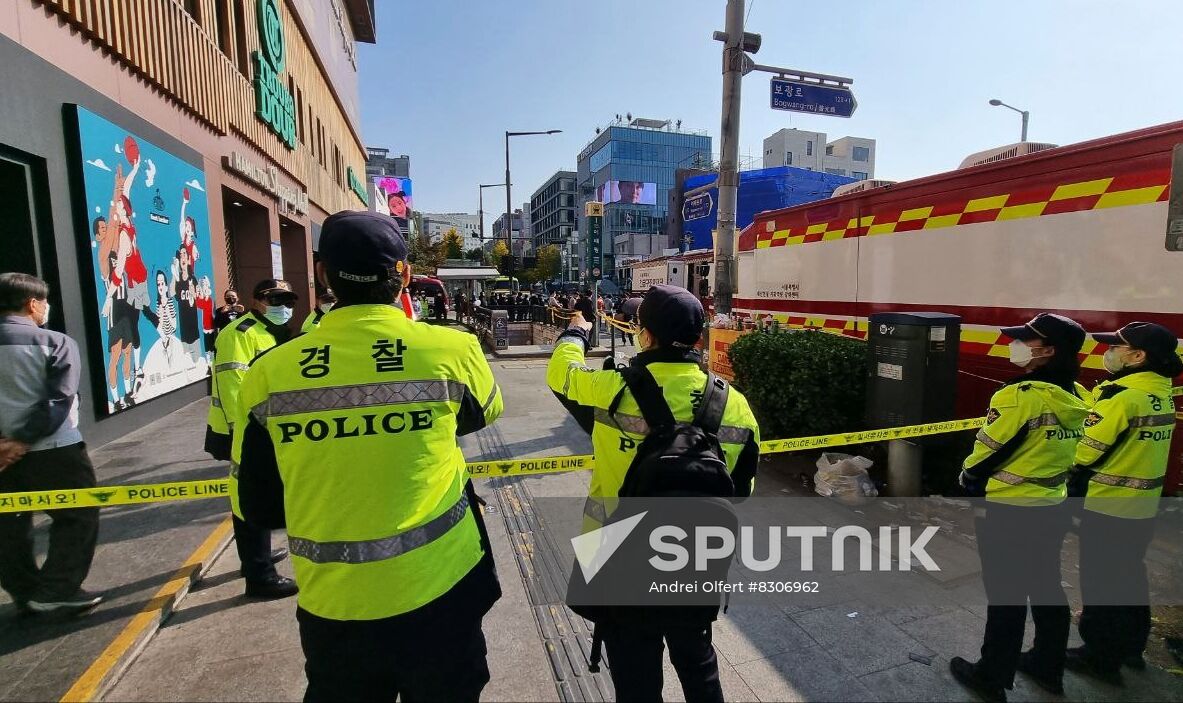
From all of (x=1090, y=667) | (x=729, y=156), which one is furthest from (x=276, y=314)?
(x=729, y=156)

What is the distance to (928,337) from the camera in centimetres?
466

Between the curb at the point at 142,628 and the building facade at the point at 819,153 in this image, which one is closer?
the curb at the point at 142,628

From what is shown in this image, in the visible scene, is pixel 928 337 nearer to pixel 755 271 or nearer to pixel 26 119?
pixel 755 271

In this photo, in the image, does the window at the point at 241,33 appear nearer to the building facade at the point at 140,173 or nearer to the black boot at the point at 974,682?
the building facade at the point at 140,173

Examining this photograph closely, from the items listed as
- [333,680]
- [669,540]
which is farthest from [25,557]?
[669,540]

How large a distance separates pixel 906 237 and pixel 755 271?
9.39ft

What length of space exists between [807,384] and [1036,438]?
2.91 m

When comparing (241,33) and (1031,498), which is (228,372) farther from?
(241,33)

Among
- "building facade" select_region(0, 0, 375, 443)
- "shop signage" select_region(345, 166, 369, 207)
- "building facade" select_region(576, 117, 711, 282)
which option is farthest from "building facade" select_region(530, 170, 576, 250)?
"building facade" select_region(0, 0, 375, 443)

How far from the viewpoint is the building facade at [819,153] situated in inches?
2493

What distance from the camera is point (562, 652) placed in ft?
10.0

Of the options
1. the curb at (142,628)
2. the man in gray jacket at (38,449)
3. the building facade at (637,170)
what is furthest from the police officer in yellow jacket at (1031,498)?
the building facade at (637,170)

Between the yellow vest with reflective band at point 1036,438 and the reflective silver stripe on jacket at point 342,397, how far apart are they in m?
2.58

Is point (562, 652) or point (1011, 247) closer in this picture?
point (562, 652)
